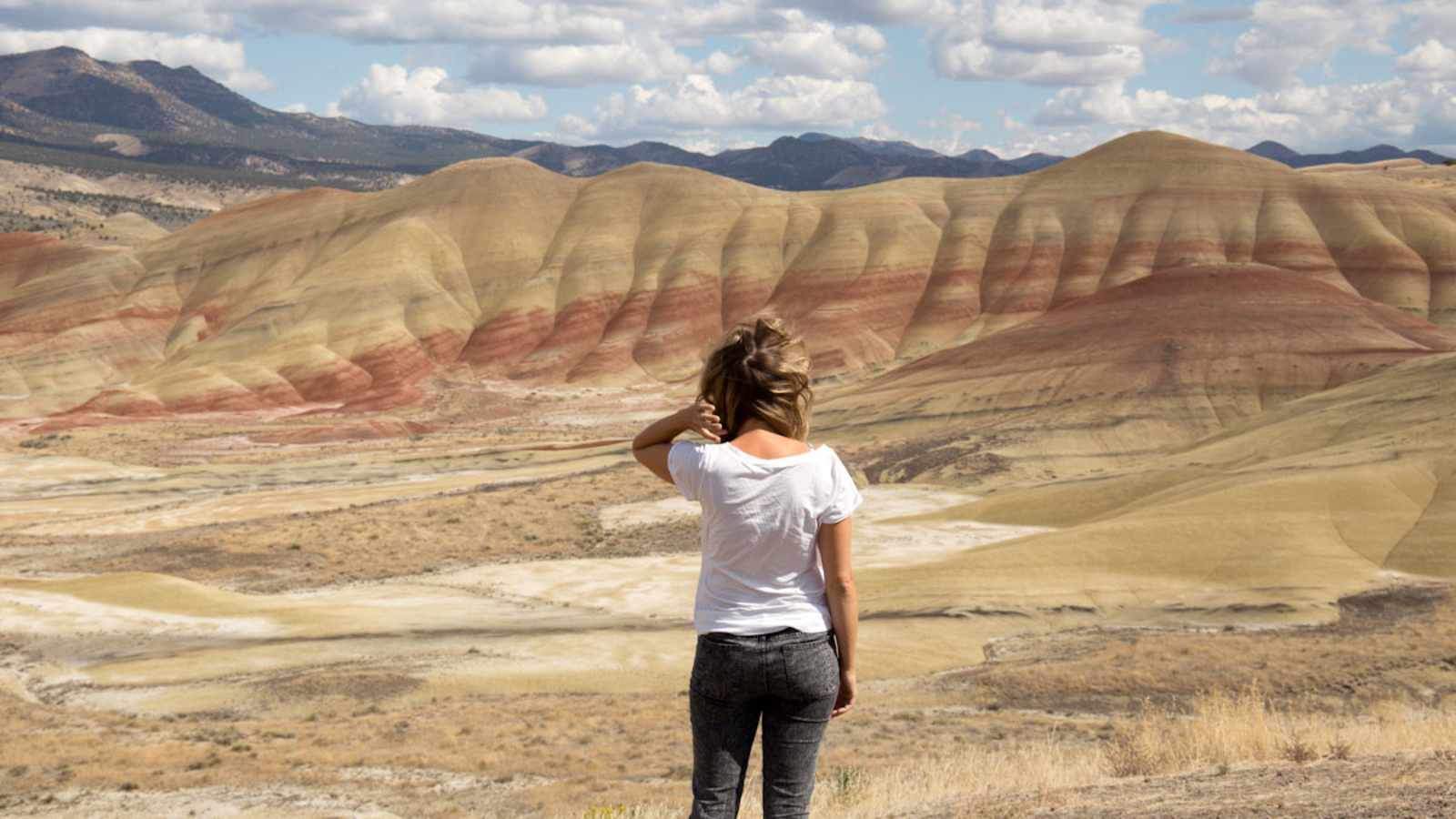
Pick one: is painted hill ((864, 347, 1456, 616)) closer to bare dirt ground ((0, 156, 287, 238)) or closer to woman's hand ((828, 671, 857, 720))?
woman's hand ((828, 671, 857, 720))

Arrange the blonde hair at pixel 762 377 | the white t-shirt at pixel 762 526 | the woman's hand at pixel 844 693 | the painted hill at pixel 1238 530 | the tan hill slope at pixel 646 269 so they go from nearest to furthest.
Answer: the white t-shirt at pixel 762 526 → the blonde hair at pixel 762 377 → the woman's hand at pixel 844 693 → the painted hill at pixel 1238 530 → the tan hill slope at pixel 646 269

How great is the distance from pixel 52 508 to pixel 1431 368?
54416 mm

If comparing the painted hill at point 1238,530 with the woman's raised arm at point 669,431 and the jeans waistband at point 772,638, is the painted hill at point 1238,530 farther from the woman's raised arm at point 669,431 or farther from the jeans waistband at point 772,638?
the jeans waistband at point 772,638

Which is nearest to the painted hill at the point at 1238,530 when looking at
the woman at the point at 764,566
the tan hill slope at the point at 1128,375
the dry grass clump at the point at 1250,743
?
the tan hill slope at the point at 1128,375

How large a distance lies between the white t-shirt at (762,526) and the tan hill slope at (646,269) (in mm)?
89872

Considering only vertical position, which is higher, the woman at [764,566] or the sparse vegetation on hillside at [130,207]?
the sparse vegetation on hillside at [130,207]

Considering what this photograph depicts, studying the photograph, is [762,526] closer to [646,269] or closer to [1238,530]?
[1238,530]

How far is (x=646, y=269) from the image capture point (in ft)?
365

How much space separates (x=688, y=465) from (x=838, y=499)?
1.98 ft

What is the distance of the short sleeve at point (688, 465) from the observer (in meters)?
5.14

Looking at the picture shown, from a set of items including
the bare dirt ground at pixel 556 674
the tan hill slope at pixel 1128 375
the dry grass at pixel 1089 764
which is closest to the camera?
the dry grass at pixel 1089 764

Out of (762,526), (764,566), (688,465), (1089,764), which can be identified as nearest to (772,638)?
(764,566)

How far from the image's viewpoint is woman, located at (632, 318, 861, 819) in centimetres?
512

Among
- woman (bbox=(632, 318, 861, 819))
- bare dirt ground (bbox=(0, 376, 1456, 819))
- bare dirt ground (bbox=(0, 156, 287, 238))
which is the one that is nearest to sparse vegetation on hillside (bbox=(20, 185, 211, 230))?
bare dirt ground (bbox=(0, 156, 287, 238))
